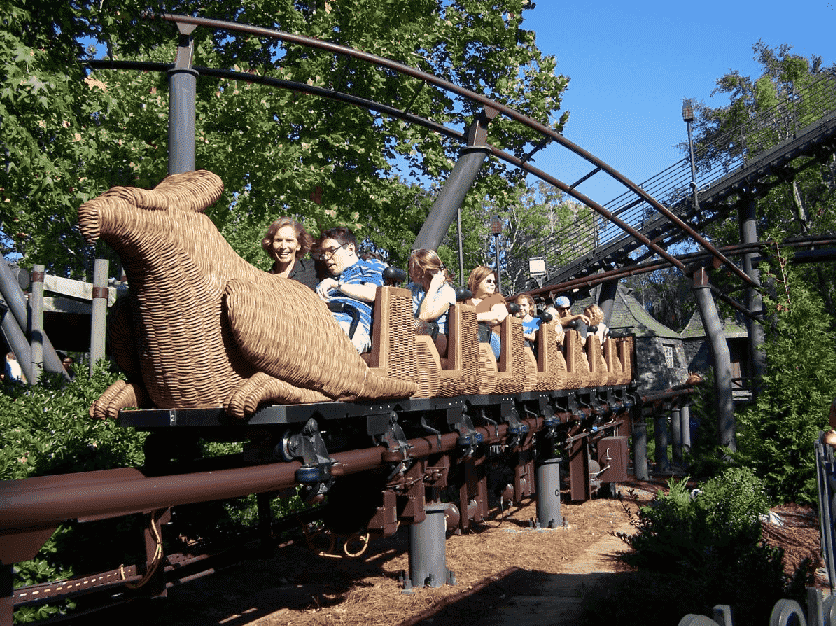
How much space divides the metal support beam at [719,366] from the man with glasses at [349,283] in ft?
33.7

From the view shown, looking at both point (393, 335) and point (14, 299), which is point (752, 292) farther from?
point (393, 335)

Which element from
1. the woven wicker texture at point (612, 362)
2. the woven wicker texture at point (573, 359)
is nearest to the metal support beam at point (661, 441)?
the woven wicker texture at point (612, 362)

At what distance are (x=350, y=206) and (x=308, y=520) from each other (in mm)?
10721

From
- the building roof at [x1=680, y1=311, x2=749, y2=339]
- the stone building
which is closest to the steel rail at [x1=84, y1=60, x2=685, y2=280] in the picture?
the stone building

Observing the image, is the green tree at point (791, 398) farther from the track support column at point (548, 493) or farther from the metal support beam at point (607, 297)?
the metal support beam at point (607, 297)

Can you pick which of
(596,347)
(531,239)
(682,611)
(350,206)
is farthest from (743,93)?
(682,611)

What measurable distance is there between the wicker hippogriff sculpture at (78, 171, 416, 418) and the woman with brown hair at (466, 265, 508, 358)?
2.98 meters

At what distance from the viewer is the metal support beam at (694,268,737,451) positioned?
1390 centimetres

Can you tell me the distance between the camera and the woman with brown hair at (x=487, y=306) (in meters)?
6.50

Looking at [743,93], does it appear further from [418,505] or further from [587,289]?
[418,505]

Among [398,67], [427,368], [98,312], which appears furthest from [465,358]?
[98,312]

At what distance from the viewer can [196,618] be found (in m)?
5.59

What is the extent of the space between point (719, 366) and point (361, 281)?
10955 millimetres

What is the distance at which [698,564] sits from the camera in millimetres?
6031
